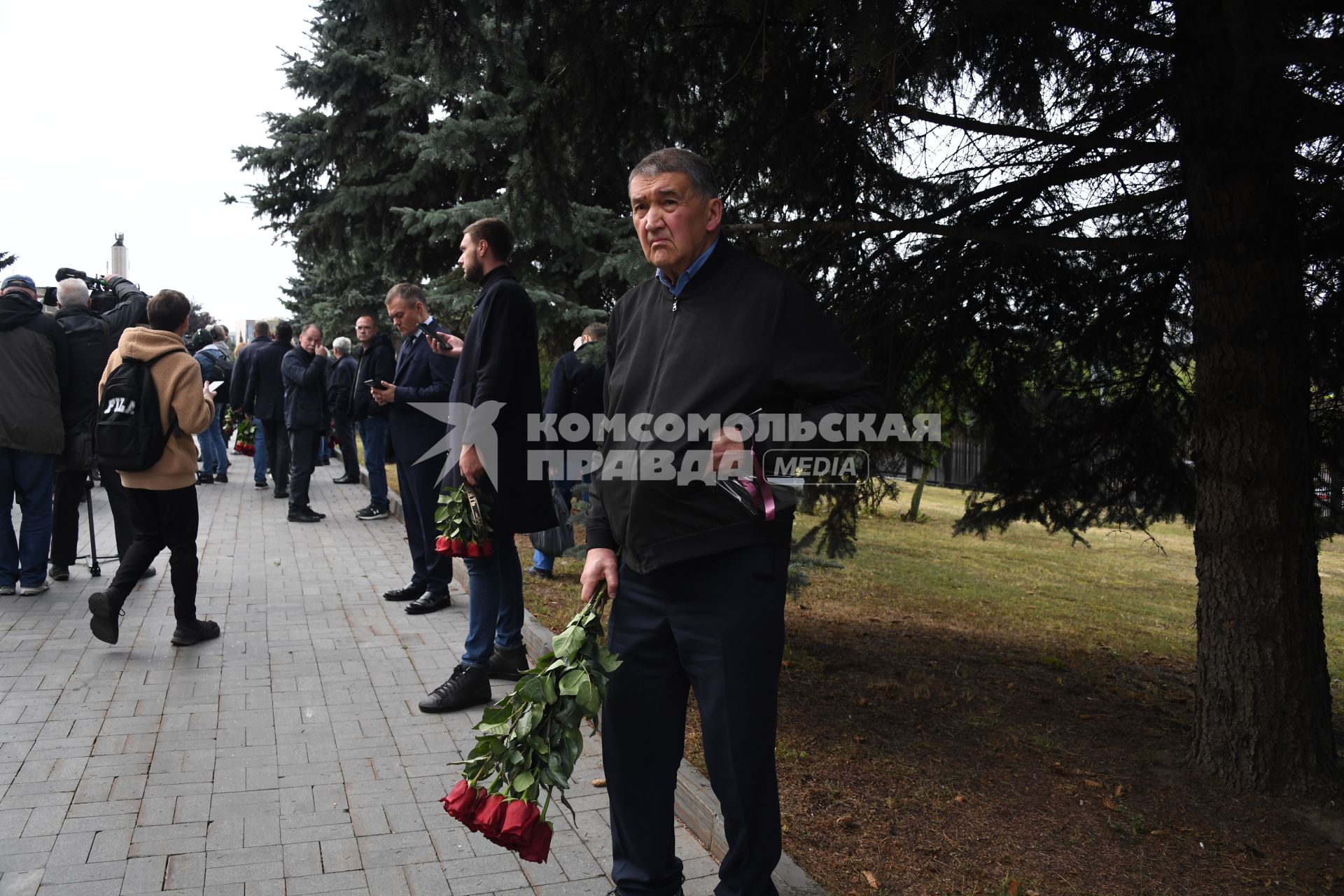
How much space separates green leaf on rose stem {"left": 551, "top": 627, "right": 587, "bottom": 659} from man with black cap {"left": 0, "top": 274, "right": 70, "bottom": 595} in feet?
20.1

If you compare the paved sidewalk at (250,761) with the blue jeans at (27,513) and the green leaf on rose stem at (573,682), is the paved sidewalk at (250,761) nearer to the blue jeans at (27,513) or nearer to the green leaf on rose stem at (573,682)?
the blue jeans at (27,513)

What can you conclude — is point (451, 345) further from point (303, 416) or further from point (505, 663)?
point (303, 416)

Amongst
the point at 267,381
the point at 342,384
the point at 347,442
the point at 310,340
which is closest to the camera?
the point at 310,340

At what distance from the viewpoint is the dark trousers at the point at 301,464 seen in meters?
11.9

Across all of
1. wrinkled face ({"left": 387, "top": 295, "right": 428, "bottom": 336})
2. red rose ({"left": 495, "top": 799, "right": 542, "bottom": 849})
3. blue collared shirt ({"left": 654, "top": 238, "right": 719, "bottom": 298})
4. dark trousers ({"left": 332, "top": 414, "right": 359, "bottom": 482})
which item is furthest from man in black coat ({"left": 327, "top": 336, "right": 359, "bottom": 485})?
red rose ({"left": 495, "top": 799, "right": 542, "bottom": 849})

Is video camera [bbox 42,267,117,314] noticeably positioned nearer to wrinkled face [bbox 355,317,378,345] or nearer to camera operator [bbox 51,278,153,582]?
camera operator [bbox 51,278,153,582]

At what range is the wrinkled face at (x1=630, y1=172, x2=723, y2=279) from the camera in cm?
280

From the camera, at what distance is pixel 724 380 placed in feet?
8.82

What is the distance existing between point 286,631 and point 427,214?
7296 mm

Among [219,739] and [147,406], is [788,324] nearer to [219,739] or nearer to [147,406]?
[219,739]

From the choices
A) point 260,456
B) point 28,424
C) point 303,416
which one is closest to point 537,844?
point 28,424

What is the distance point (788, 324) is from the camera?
2.73m

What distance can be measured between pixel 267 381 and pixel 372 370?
3675 millimetres

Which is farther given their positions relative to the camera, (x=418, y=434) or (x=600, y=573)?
(x=418, y=434)
